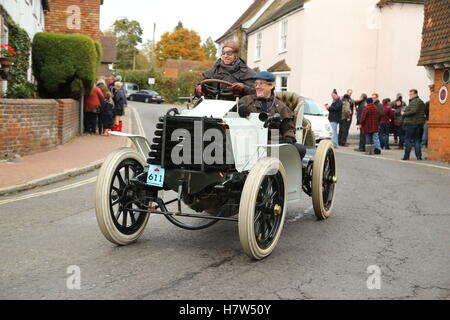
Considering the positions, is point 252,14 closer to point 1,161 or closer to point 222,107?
point 1,161

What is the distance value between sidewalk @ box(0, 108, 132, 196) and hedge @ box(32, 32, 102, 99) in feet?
7.02

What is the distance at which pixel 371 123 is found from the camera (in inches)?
698

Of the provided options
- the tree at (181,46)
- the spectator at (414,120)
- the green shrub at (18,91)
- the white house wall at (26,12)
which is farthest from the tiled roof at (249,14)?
the tree at (181,46)

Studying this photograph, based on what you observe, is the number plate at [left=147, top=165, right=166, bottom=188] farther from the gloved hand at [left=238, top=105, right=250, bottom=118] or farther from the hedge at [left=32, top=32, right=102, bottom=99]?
the hedge at [left=32, top=32, right=102, bottom=99]

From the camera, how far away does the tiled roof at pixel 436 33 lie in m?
16.1

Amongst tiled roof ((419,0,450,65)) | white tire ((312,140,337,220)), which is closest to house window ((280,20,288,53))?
tiled roof ((419,0,450,65))

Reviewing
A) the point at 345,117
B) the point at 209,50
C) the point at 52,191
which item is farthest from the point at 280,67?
the point at 209,50

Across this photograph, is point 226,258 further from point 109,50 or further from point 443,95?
point 109,50

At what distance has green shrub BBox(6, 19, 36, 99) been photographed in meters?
14.4

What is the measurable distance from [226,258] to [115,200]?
128 cm

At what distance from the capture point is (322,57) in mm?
27609
